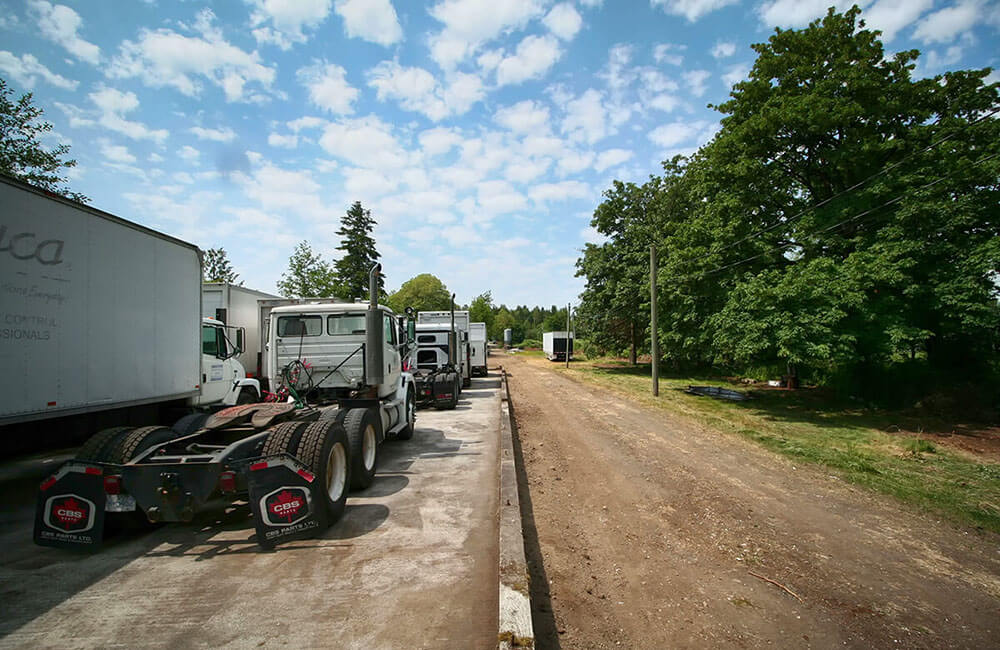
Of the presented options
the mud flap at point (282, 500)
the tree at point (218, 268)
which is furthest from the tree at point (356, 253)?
the mud flap at point (282, 500)

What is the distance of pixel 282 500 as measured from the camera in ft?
14.0

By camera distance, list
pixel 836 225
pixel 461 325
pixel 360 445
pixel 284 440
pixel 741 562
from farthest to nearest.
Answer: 1. pixel 461 325
2. pixel 836 225
3. pixel 360 445
4. pixel 284 440
5. pixel 741 562

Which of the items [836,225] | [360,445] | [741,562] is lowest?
[741,562]

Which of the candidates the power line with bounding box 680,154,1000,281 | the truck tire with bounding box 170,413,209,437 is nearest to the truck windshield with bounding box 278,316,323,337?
the truck tire with bounding box 170,413,209,437

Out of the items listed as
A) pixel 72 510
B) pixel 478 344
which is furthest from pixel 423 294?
pixel 72 510

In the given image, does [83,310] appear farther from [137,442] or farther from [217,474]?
[217,474]

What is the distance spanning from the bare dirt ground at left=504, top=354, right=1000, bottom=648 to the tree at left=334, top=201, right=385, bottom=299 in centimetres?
Answer: 3613

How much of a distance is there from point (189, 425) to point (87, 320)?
2239 millimetres

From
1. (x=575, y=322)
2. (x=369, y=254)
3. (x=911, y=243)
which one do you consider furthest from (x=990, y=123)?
(x=369, y=254)

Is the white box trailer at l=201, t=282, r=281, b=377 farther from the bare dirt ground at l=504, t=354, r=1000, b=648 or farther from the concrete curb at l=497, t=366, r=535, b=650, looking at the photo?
→ the bare dirt ground at l=504, t=354, r=1000, b=648

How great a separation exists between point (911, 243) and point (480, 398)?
540 inches

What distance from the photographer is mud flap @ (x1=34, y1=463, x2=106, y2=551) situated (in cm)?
418

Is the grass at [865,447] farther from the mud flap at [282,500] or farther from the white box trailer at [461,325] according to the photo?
the white box trailer at [461,325]

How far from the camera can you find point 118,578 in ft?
12.6
